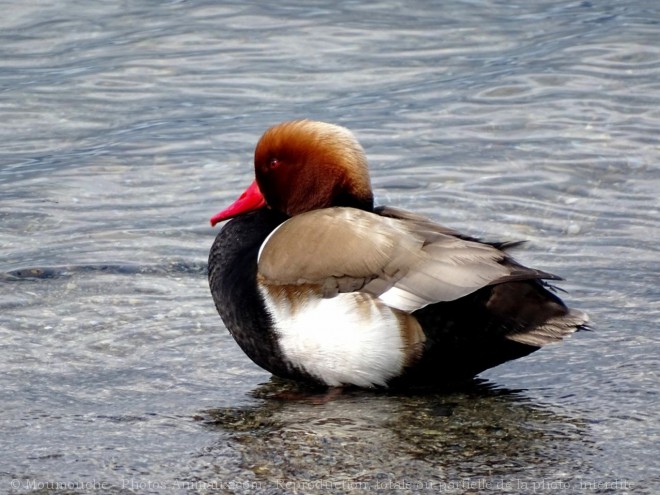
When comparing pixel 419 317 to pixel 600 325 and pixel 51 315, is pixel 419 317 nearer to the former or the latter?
pixel 600 325

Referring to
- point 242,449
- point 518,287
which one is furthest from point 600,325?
point 242,449

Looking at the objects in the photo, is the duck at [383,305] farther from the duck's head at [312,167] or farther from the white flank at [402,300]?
Result: the duck's head at [312,167]

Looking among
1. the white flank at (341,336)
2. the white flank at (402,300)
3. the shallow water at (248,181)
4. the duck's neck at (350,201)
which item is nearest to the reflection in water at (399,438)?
the shallow water at (248,181)

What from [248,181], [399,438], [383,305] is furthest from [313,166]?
[248,181]

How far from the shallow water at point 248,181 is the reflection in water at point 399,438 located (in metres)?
0.01

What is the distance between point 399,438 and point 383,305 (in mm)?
502

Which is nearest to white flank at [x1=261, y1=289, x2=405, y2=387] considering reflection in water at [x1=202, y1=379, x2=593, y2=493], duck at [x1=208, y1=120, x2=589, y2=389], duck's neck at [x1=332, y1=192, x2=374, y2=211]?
duck at [x1=208, y1=120, x2=589, y2=389]

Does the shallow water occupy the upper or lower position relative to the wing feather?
lower

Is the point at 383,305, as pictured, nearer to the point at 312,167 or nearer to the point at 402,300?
the point at 402,300

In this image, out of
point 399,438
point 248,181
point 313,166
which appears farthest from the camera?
point 248,181

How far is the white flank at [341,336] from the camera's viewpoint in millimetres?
4281

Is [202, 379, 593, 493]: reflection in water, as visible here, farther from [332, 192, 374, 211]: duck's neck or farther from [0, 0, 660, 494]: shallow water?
[332, 192, 374, 211]: duck's neck

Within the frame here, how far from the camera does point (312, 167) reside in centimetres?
473

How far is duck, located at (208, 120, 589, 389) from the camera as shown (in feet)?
13.9
